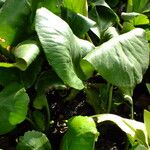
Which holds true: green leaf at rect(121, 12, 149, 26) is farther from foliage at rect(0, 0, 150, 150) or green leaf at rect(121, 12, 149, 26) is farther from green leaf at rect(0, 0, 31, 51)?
green leaf at rect(0, 0, 31, 51)

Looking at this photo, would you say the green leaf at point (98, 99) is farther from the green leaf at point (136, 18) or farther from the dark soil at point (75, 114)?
the green leaf at point (136, 18)

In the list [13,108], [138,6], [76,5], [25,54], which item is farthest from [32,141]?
[138,6]

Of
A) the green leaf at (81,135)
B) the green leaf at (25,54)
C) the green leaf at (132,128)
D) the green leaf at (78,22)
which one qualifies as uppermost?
the green leaf at (25,54)

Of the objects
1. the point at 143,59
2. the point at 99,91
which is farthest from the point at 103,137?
the point at 143,59

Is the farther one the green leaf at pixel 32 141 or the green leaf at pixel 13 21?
the green leaf at pixel 13 21

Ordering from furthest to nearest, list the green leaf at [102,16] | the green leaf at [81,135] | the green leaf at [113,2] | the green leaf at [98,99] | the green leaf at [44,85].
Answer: the green leaf at [113,2], the green leaf at [102,16], the green leaf at [98,99], the green leaf at [44,85], the green leaf at [81,135]

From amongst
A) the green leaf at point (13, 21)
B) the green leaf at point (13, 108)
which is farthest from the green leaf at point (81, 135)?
the green leaf at point (13, 21)

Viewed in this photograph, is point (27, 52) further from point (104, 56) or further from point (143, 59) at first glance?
point (143, 59)
